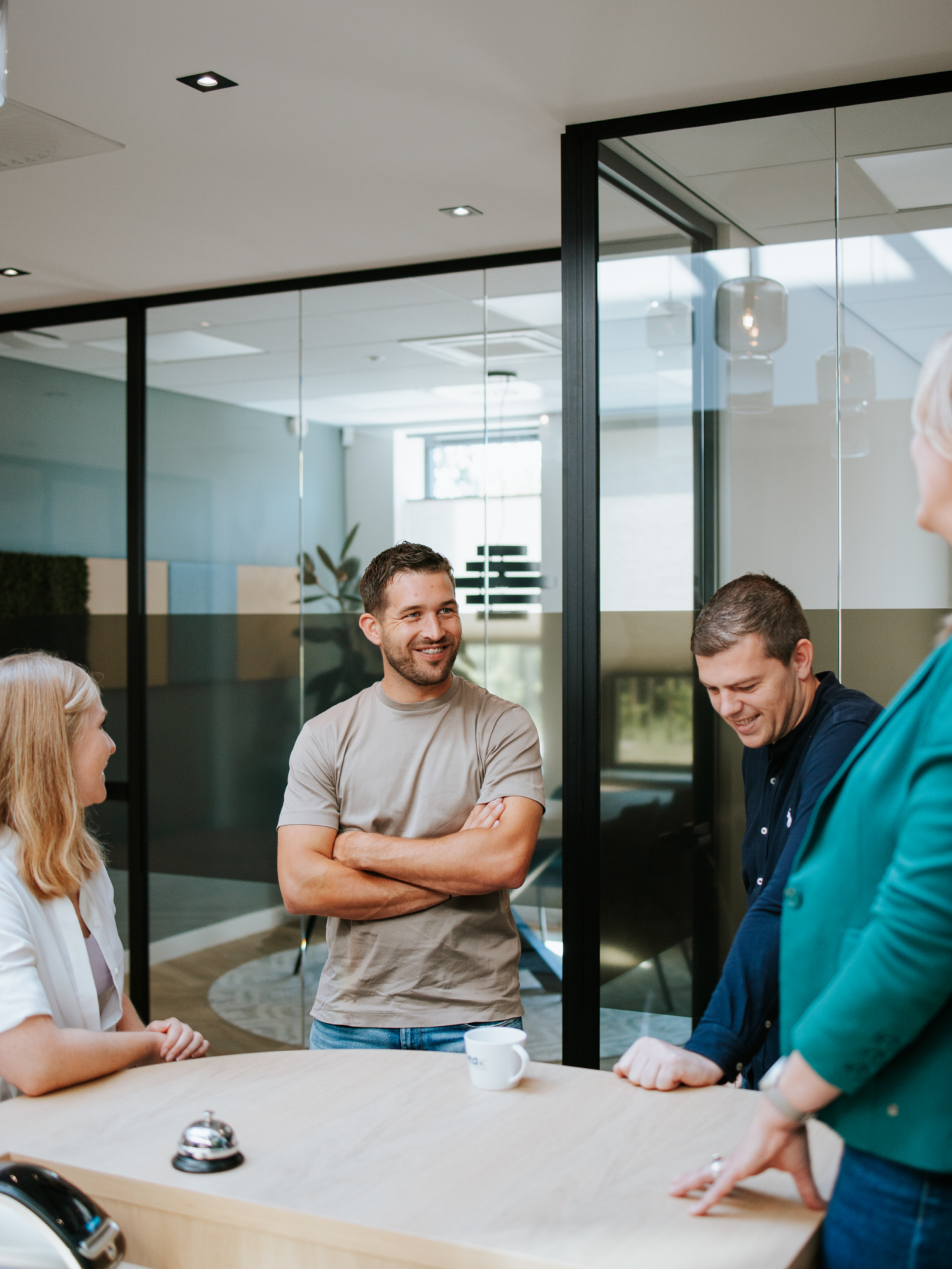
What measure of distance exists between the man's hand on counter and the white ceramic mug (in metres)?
0.17

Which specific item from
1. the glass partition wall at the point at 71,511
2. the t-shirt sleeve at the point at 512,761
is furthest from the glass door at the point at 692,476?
the glass partition wall at the point at 71,511

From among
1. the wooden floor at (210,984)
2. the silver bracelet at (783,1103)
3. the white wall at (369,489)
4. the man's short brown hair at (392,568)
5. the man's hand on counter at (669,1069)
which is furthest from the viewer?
the wooden floor at (210,984)

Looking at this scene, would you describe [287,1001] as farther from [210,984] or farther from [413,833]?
[413,833]

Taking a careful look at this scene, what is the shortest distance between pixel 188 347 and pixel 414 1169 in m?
3.90

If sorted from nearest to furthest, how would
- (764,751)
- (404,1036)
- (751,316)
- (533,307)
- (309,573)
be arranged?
(764,751) < (404,1036) < (751,316) < (533,307) < (309,573)

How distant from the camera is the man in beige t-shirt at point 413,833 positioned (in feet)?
7.97

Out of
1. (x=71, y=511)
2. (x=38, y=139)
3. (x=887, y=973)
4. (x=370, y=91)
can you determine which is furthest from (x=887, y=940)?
(x=71, y=511)

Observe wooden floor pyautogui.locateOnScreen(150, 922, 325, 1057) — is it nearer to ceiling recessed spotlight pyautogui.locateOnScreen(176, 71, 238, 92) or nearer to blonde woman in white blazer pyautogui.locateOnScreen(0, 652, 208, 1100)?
blonde woman in white blazer pyautogui.locateOnScreen(0, 652, 208, 1100)

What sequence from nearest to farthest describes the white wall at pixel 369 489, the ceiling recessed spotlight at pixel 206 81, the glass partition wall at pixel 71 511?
1. the ceiling recessed spotlight at pixel 206 81
2. the white wall at pixel 369 489
3. the glass partition wall at pixel 71 511

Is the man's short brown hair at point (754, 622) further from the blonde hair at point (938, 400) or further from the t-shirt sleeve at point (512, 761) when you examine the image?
the blonde hair at point (938, 400)

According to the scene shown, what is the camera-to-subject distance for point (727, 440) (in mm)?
3113

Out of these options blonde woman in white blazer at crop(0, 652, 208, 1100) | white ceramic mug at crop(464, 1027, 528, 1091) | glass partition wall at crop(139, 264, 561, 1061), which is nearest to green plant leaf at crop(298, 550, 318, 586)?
glass partition wall at crop(139, 264, 561, 1061)

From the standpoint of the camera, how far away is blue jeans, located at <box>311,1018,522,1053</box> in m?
2.42

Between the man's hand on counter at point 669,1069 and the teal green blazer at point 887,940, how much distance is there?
0.58 m
